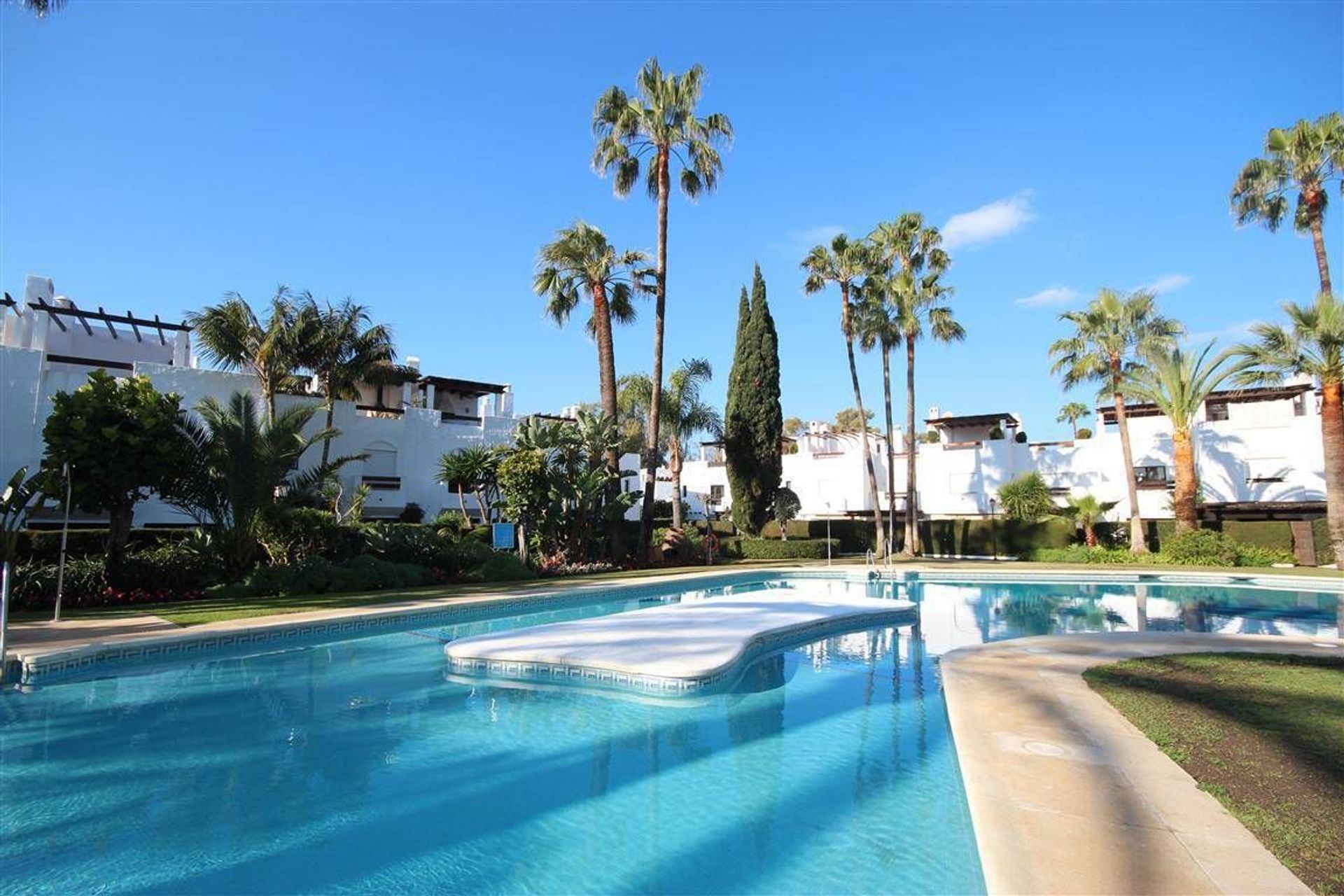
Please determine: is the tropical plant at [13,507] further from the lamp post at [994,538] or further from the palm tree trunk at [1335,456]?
the palm tree trunk at [1335,456]

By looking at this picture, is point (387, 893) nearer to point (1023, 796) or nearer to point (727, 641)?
point (1023, 796)

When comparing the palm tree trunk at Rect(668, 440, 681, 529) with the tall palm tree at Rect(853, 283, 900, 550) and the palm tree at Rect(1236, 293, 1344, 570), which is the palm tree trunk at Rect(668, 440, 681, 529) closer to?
the tall palm tree at Rect(853, 283, 900, 550)

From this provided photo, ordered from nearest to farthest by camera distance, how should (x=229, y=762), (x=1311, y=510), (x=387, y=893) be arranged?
(x=387, y=893), (x=229, y=762), (x=1311, y=510)

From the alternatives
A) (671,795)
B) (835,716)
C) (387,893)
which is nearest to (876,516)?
(835,716)

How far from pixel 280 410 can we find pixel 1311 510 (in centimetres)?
3901

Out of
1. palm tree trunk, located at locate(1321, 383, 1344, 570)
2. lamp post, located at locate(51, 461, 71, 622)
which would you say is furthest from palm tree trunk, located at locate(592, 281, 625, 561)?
palm tree trunk, located at locate(1321, 383, 1344, 570)

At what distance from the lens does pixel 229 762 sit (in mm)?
6184

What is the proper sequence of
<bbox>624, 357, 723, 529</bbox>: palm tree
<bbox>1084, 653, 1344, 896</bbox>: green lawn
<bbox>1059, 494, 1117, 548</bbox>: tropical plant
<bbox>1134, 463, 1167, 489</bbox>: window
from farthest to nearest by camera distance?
<bbox>624, 357, 723, 529</bbox>: palm tree → <bbox>1134, 463, 1167, 489</bbox>: window → <bbox>1059, 494, 1117, 548</bbox>: tropical plant → <bbox>1084, 653, 1344, 896</bbox>: green lawn

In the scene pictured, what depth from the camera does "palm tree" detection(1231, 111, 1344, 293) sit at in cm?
2342

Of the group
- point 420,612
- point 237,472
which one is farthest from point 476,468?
point 420,612

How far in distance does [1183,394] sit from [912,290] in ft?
32.0

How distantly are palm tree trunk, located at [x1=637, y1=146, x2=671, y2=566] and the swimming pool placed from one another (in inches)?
564

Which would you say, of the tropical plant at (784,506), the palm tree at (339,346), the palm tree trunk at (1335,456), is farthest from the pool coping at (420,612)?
the palm tree at (339,346)

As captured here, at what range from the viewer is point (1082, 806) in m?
4.42
